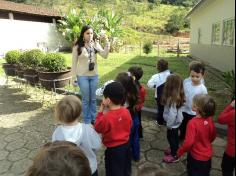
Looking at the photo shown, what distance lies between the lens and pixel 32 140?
503cm

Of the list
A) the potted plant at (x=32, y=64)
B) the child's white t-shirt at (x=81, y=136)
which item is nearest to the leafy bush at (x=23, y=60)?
the potted plant at (x=32, y=64)

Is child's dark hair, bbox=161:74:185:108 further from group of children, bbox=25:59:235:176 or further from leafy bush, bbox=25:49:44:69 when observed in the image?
leafy bush, bbox=25:49:44:69

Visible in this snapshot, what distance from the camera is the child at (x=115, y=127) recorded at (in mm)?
3045

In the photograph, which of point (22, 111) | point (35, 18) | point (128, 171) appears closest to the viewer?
point (128, 171)

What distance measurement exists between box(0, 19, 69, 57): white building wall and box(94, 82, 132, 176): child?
19.2 metres

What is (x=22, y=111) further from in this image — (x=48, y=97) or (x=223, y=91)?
(x=223, y=91)

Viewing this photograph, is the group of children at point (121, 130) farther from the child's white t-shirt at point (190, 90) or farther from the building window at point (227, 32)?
the building window at point (227, 32)

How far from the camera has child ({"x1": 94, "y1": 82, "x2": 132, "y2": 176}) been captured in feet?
9.99

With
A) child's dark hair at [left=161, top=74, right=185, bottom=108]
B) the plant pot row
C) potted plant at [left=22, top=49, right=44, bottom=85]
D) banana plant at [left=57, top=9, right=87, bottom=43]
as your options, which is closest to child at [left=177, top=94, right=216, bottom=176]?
child's dark hair at [left=161, top=74, right=185, bottom=108]

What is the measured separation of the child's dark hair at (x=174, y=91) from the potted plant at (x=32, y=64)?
4451mm

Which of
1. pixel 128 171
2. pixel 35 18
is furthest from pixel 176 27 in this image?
pixel 128 171

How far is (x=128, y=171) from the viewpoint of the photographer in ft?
11.2

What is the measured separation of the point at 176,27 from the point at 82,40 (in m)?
42.1

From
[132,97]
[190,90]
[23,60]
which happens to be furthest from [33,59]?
[190,90]
